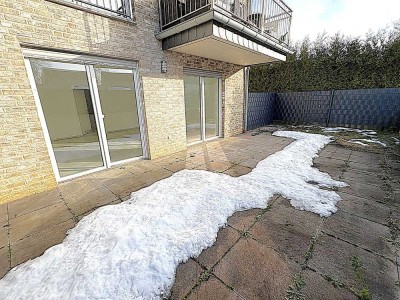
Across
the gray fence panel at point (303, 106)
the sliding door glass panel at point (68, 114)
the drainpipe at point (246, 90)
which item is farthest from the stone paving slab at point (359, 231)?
the gray fence panel at point (303, 106)

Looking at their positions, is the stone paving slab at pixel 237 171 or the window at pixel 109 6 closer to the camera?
the window at pixel 109 6

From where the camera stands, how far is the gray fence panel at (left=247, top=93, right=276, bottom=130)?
8055mm

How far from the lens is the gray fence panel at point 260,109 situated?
317 inches

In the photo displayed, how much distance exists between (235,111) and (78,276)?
21.1 feet

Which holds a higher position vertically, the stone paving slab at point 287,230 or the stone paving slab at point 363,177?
the stone paving slab at point 363,177

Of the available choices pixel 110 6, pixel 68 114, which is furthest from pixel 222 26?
pixel 68 114

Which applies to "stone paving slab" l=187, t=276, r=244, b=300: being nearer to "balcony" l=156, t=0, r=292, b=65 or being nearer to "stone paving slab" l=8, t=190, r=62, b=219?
"stone paving slab" l=8, t=190, r=62, b=219

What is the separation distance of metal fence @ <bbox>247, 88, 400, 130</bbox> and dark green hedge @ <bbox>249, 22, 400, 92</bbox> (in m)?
1.07

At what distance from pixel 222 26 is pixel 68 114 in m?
7.64

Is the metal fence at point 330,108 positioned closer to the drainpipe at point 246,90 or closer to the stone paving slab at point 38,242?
the drainpipe at point 246,90

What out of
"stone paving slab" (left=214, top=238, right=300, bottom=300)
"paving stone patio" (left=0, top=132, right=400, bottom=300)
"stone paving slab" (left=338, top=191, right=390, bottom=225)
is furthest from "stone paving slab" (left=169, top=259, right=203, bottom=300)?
"stone paving slab" (left=338, top=191, right=390, bottom=225)

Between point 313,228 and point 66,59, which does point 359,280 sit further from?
point 66,59

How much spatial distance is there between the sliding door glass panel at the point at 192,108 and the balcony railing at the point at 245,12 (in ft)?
4.98

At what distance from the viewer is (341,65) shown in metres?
8.53
